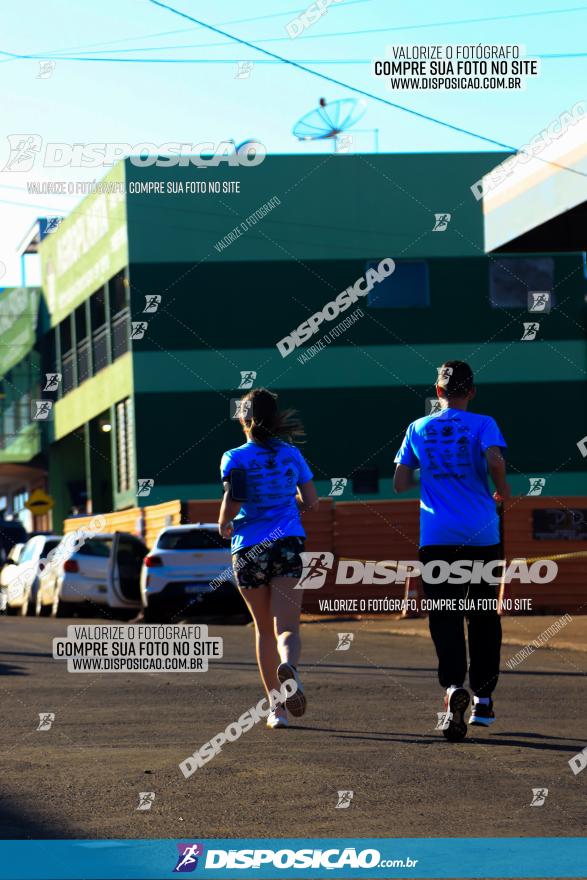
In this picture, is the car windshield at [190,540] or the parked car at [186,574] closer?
the parked car at [186,574]

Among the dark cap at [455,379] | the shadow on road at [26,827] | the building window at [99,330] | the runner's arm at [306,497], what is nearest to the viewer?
A: the shadow on road at [26,827]

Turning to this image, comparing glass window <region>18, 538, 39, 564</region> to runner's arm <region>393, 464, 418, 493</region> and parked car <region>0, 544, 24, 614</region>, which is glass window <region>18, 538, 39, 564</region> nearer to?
parked car <region>0, 544, 24, 614</region>

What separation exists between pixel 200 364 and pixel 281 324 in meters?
2.20

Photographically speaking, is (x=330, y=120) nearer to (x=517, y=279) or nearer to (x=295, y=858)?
(x=517, y=279)

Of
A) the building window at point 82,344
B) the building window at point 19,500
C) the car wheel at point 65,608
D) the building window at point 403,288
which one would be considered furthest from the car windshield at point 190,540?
the building window at point 19,500

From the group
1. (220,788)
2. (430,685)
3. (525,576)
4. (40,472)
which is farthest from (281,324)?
(220,788)

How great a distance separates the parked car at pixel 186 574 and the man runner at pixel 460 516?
1299 cm

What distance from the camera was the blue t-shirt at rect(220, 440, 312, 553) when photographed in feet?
29.4

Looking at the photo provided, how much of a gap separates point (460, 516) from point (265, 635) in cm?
137

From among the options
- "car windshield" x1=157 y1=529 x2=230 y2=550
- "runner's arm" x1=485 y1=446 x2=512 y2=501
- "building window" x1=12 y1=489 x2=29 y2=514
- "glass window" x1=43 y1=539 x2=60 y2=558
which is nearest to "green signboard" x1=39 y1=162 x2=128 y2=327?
"glass window" x1=43 y1=539 x2=60 y2=558

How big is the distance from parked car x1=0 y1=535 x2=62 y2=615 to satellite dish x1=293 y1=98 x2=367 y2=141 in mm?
10060

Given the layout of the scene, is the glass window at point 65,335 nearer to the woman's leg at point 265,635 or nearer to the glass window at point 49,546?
the glass window at point 49,546

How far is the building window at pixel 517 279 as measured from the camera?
37.3m

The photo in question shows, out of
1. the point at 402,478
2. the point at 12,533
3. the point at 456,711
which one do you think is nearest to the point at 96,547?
the point at 402,478
